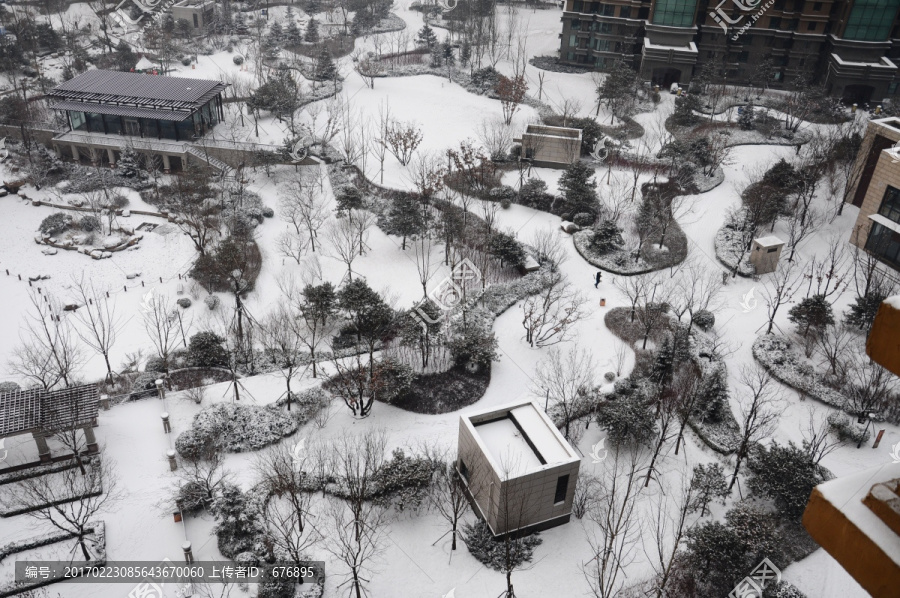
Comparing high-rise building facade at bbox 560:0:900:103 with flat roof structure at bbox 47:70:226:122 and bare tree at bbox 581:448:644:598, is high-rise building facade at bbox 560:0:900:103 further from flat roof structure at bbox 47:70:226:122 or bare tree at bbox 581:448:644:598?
bare tree at bbox 581:448:644:598

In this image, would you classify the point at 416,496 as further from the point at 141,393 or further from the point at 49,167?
the point at 49,167

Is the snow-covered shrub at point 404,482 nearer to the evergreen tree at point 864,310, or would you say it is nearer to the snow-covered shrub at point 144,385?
the snow-covered shrub at point 144,385

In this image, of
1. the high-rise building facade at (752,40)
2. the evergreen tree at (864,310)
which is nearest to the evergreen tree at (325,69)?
the high-rise building facade at (752,40)

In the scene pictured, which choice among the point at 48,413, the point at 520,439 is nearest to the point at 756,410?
the point at 520,439

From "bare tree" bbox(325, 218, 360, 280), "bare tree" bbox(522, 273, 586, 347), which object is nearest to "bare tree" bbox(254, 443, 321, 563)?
"bare tree" bbox(522, 273, 586, 347)

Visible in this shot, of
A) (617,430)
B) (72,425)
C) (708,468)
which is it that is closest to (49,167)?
(72,425)

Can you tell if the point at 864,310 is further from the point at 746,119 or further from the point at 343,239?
the point at 343,239

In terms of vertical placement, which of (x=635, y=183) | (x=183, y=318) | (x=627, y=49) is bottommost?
(x=183, y=318)
